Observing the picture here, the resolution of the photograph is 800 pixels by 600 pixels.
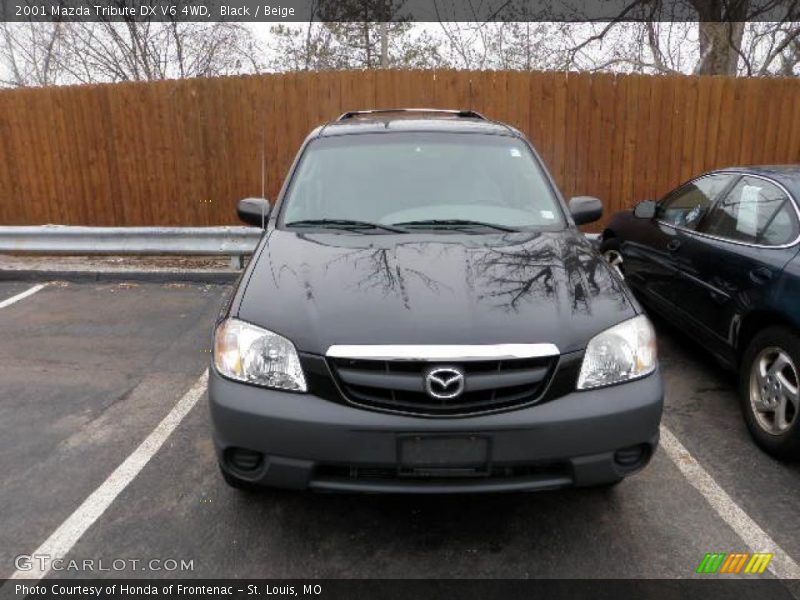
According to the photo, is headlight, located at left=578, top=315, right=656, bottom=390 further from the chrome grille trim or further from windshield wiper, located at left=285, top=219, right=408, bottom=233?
windshield wiper, located at left=285, top=219, right=408, bottom=233

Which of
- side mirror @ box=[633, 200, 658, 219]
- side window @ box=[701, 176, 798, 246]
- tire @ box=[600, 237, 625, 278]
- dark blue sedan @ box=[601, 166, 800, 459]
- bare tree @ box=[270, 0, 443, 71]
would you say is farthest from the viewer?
bare tree @ box=[270, 0, 443, 71]

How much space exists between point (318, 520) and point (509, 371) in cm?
120

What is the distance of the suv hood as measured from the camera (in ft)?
7.94

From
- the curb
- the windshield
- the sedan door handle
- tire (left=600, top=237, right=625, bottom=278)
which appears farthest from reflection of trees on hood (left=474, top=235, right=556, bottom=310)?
the curb

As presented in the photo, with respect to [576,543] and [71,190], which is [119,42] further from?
[576,543]

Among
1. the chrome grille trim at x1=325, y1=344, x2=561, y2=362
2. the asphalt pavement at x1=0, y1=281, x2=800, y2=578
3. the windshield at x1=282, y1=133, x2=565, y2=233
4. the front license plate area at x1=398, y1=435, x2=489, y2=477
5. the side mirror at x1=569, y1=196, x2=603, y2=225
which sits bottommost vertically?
the asphalt pavement at x1=0, y1=281, x2=800, y2=578

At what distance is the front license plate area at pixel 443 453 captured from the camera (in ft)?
7.55

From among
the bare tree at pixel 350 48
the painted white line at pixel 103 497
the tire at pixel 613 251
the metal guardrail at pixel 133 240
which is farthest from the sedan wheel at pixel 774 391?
the bare tree at pixel 350 48

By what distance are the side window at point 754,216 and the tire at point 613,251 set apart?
1.46 metres

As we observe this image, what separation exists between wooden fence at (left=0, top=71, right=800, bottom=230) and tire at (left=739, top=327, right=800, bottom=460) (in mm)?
4628

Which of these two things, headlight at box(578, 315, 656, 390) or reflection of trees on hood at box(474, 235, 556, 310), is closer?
headlight at box(578, 315, 656, 390)

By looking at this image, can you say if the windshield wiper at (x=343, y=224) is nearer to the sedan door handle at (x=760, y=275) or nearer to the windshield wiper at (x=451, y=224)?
the windshield wiper at (x=451, y=224)

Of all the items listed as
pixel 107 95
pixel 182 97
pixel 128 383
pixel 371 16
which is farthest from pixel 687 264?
pixel 371 16

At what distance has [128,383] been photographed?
4527 mm
